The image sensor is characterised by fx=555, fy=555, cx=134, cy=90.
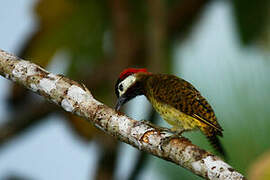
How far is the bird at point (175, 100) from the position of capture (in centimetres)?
→ 285

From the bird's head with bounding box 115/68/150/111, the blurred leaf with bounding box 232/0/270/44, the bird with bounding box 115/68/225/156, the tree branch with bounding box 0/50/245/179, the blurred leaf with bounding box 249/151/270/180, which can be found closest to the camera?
the blurred leaf with bounding box 249/151/270/180

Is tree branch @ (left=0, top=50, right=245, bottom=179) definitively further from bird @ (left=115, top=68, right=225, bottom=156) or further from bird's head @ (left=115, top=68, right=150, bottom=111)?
bird's head @ (left=115, top=68, right=150, bottom=111)

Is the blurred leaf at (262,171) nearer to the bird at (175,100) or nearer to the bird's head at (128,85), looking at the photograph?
the bird at (175,100)

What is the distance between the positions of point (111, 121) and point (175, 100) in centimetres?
50

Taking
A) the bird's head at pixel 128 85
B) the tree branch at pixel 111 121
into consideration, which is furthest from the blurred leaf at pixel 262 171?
the bird's head at pixel 128 85

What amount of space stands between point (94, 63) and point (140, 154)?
169 centimetres

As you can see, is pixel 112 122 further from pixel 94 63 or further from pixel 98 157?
pixel 94 63

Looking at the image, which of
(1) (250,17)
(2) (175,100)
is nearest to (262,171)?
(2) (175,100)

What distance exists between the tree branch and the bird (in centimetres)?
31

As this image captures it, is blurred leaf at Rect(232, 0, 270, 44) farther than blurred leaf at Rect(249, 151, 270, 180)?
Yes

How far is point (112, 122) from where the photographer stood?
262 centimetres

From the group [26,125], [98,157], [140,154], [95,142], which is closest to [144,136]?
[140,154]

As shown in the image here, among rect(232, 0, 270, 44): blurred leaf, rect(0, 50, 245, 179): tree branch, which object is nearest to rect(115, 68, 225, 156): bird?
rect(0, 50, 245, 179): tree branch

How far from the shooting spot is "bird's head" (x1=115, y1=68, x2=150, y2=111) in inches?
130
